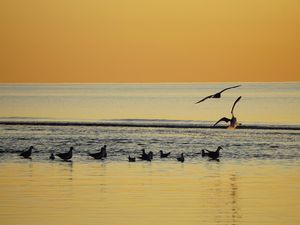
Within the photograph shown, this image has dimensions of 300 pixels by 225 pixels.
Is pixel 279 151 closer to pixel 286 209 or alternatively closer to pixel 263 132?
pixel 263 132

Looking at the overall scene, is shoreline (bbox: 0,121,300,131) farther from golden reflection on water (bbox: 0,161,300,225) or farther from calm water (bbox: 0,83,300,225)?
golden reflection on water (bbox: 0,161,300,225)

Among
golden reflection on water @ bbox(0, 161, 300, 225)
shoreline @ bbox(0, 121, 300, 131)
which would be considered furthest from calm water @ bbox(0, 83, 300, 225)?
shoreline @ bbox(0, 121, 300, 131)

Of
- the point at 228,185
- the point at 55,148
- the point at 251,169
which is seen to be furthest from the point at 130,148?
the point at 228,185

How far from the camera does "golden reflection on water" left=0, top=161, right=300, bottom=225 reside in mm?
24328

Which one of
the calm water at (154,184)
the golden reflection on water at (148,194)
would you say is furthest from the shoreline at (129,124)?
the golden reflection on water at (148,194)

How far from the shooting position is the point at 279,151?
141 feet

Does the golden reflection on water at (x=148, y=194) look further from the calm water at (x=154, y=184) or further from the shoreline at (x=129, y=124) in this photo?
the shoreline at (x=129, y=124)

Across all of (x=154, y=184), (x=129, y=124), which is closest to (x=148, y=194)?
(x=154, y=184)

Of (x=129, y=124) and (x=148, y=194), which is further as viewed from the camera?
(x=129, y=124)

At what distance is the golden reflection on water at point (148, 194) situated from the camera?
24.3m

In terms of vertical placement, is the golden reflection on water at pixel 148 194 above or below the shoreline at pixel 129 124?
below

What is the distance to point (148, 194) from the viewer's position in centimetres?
2803

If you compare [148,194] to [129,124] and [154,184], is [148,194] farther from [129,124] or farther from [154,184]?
[129,124]

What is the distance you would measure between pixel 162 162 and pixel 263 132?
17.4 m
